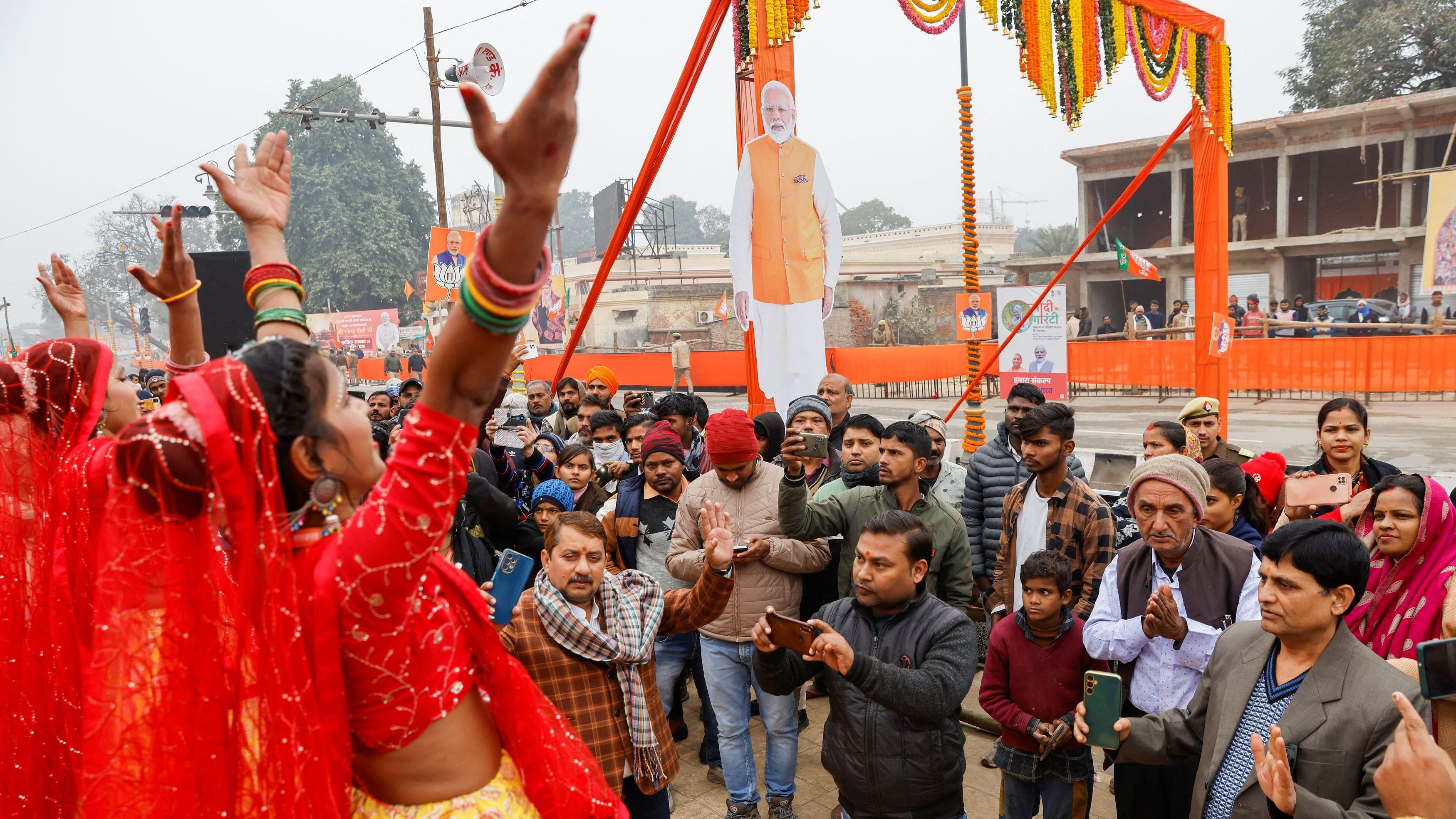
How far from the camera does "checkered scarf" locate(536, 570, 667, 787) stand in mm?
2902

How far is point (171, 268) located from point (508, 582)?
3.79 ft

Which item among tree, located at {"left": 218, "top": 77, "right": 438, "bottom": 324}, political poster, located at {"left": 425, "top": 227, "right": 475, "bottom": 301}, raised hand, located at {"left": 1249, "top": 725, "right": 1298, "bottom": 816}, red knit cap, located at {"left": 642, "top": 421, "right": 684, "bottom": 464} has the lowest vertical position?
raised hand, located at {"left": 1249, "top": 725, "right": 1298, "bottom": 816}

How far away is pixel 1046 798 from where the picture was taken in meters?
3.35

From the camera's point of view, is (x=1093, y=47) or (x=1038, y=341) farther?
(x=1038, y=341)

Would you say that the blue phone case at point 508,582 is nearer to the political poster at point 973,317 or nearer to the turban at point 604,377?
the turban at point 604,377

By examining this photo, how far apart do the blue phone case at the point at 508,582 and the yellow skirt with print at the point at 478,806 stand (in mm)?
1080

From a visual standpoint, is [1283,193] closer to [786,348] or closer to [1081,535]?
[786,348]

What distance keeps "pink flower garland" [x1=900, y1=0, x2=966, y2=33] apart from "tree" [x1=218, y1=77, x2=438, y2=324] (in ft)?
154

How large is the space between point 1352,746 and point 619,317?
33.9 m

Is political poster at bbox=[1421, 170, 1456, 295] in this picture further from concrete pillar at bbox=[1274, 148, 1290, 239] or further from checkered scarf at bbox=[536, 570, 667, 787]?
checkered scarf at bbox=[536, 570, 667, 787]

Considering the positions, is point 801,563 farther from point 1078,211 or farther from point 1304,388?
point 1078,211

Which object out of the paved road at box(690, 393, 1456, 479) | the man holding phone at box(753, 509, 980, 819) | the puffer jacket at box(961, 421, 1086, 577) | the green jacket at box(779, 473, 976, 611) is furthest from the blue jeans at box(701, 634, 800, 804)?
the paved road at box(690, 393, 1456, 479)

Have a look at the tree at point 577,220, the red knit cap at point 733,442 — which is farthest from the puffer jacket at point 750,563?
the tree at point 577,220

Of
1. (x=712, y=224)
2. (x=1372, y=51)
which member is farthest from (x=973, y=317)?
(x=712, y=224)
